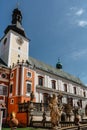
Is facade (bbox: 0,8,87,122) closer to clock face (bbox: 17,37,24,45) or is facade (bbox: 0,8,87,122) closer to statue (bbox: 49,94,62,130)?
clock face (bbox: 17,37,24,45)

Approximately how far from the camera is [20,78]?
3011cm

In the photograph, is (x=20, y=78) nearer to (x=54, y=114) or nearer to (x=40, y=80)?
(x=40, y=80)

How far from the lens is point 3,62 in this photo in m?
34.8

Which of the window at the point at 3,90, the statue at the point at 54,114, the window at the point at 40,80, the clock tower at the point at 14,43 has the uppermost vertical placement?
the clock tower at the point at 14,43

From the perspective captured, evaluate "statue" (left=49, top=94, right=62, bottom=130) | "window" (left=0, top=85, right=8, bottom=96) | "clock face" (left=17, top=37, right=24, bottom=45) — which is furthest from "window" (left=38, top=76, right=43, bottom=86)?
"statue" (left=49, top=94, right=62, bottom=130)

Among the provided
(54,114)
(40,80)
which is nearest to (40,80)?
(40,80)

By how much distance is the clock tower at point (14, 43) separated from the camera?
34812 millimetres

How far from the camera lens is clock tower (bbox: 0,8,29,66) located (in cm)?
3481

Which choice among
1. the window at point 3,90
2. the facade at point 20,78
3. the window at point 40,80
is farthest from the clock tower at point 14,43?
the window at point 40,80

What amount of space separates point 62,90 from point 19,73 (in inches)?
587

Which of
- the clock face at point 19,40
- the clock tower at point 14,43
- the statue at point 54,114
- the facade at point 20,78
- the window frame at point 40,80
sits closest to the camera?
the statue at point 54,114

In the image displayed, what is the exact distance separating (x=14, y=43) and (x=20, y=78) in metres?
9.49

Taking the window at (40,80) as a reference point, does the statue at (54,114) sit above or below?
below

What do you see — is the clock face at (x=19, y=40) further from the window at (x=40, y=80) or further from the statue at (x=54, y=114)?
the statue at (x=54, y=114)
